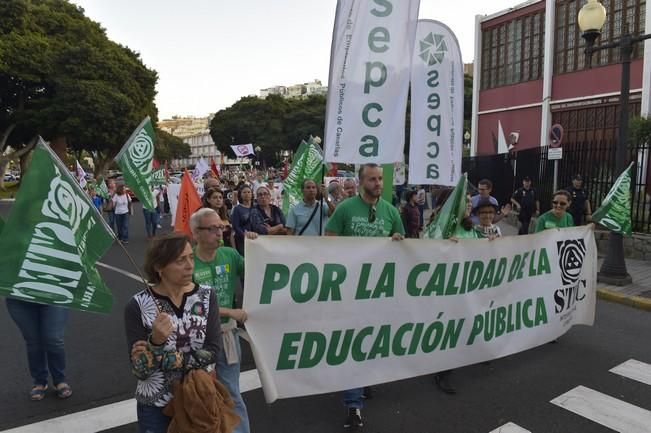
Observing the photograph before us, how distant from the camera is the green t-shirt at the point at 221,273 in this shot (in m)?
3.11

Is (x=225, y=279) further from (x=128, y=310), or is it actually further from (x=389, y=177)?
(x=389, y=177)

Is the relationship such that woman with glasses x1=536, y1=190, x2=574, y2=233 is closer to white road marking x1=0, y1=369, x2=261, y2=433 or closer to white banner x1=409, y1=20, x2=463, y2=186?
white banner x1=409, y1=20, x2=463, y2=186

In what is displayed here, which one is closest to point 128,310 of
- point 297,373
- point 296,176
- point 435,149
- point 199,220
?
point 199,220

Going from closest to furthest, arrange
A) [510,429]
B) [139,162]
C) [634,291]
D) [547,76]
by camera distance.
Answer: [510,429] < [139,162] < [634,291] < [547,76]

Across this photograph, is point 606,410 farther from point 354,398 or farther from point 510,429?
point 354,398

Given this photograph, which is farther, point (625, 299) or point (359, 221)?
point (625, 299)

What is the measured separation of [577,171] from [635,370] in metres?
8.25

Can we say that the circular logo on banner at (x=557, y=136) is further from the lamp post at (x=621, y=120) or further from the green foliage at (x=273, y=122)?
the green foliage at (x=273, y=122)

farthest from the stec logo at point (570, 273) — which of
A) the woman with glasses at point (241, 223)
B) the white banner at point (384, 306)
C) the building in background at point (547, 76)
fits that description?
the building in background at point (547, 76)

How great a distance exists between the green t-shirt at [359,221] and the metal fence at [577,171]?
6581mm

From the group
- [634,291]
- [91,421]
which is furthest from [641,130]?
[91,421]

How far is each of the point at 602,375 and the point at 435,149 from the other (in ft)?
8.92

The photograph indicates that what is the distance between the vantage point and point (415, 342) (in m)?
3.97

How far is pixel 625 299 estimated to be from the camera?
725cm
